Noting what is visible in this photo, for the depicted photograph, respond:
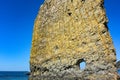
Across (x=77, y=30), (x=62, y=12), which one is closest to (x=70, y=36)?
(x=77, y=30)

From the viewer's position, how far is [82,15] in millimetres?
14344

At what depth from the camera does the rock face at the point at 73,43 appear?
1366cm

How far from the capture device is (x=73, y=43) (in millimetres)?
14375

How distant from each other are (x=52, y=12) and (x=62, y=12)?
2.29 feet

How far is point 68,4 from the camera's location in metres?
15.0

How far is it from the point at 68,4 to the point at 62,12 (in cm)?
52

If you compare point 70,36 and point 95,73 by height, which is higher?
point 70,36

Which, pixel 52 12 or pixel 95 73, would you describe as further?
pixel 52 12

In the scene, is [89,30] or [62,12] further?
[62,12]

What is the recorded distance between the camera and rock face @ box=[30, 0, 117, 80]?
44.8 ft

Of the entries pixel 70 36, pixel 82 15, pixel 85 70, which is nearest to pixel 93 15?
pixel 82 15

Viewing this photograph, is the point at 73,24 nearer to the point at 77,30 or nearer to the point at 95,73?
the point at 77,30

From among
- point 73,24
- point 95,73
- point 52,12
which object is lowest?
point 95,73

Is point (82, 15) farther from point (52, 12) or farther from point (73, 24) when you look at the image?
point (52, 12)
